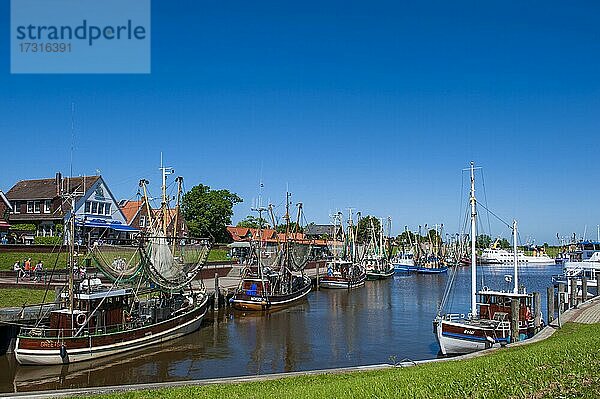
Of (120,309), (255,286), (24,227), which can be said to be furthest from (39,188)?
(120,309)

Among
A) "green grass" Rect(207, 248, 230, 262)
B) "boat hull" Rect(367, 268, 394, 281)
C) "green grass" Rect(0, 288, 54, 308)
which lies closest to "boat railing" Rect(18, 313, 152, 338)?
"green grass" Rect(0, 288, 54, 308)

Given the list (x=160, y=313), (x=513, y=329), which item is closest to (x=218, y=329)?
(x=160, y=313)

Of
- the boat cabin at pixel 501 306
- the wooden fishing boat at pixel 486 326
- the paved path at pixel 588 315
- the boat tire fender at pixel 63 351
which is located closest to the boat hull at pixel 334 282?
the paved path at pixel 588 315

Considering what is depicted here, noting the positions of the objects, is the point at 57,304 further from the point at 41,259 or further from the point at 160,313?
the point at 41,259

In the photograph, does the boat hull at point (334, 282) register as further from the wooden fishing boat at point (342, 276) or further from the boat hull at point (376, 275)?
the boat hull at point (376, 275)

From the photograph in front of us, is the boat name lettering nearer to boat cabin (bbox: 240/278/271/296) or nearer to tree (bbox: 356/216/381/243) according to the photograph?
boat cabin (bbox: 240/278/271/296)

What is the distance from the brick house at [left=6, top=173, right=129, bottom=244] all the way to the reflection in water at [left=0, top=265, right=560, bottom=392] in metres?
29.4

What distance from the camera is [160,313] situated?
38125mm

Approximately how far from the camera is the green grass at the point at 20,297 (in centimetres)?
3800

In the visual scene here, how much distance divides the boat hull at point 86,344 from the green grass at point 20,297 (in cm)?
878

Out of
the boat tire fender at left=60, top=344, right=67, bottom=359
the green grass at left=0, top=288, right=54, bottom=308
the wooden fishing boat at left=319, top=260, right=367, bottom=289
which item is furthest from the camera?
the wooden fishing boat at left=319, top=260, right=367, bottom=289

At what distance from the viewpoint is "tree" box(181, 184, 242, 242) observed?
334ft

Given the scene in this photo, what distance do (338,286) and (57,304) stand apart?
1886 inches

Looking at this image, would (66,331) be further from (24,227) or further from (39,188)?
(39,188)
